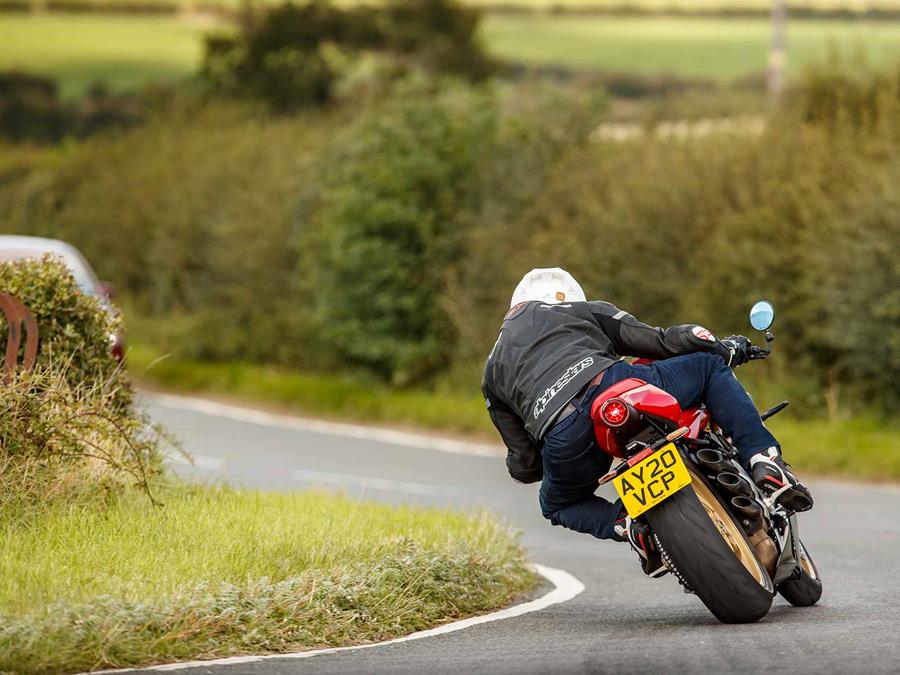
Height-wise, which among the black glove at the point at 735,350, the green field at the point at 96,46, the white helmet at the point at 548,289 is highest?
the green field at the point at 96,46

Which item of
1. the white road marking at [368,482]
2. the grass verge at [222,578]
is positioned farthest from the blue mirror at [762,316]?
the white road marking at [368,482]

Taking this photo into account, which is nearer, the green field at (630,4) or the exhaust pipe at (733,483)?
the exhaust pipe at (733,483)

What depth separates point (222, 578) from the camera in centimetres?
795

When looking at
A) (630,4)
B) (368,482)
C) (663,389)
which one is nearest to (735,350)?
(663,389)

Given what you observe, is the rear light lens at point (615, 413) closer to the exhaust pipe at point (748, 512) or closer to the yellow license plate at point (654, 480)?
the yellow license plate at point (654, 480)

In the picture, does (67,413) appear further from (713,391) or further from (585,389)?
(713,391)

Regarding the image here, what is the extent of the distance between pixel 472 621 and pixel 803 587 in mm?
1658

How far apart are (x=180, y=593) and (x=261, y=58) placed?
159ft

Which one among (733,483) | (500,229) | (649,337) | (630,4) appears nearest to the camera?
(733,483)

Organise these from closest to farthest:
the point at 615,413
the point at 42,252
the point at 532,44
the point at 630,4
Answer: the point at 615,413 → the point at 42,252 → the point at 630,4 → the point at 532,44

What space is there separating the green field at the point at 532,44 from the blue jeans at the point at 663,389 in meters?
25.3

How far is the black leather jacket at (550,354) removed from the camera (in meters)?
8.27

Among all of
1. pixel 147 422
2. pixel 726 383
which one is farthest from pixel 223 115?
pixel 726 383

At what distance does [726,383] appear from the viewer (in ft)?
27.5
